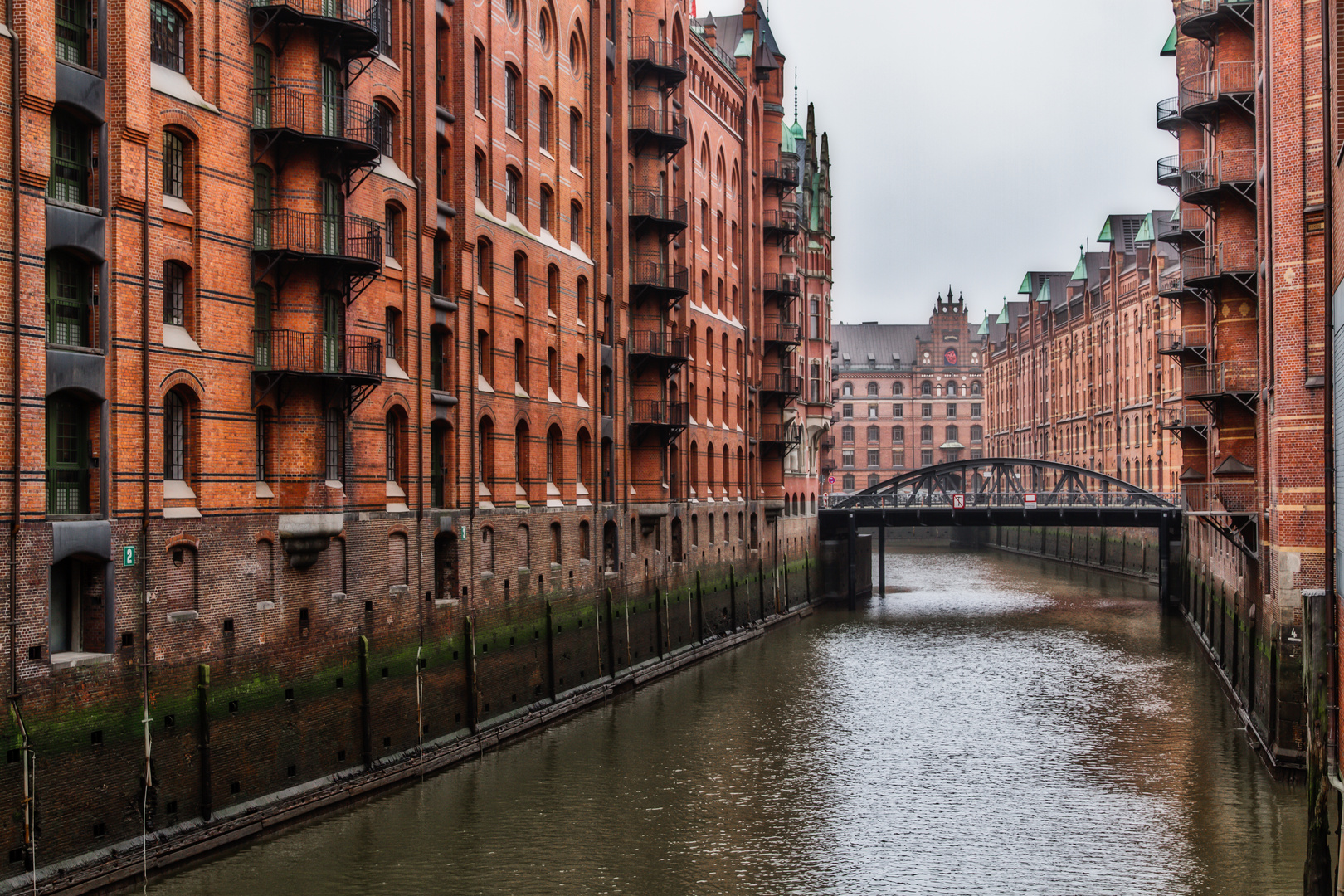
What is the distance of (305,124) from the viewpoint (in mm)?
24797

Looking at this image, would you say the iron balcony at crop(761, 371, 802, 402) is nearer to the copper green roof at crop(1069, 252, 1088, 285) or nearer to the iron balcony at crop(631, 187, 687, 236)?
the iron balcony at crop(631, 187, 687, 236)

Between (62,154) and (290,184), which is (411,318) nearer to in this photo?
(290,184)

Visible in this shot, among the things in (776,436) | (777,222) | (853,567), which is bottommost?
(853,567)

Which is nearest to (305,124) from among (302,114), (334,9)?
(302,114)

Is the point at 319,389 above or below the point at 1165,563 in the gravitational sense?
above

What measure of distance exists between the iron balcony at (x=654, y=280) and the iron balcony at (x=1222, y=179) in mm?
14977

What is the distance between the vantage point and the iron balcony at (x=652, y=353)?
4344cm

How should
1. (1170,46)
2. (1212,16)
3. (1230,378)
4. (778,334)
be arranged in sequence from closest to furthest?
(1212,16), (1230,378), (1170,46), (778,334)

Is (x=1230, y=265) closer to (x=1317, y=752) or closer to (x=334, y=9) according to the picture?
(x=1317, y=752)

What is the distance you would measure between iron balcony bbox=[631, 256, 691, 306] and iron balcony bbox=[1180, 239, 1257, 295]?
15.2 m

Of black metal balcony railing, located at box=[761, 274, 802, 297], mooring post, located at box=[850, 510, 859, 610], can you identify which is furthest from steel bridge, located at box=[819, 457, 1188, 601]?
black metal balcony railing, located at box=[761, 274, 802, 297]

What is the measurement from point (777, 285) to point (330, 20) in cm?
3810

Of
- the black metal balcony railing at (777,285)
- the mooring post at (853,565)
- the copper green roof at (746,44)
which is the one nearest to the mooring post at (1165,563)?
the mooring post at (853,565)

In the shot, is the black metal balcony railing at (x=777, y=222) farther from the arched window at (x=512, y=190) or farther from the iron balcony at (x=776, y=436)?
the arched window at (x=512, y=190)
